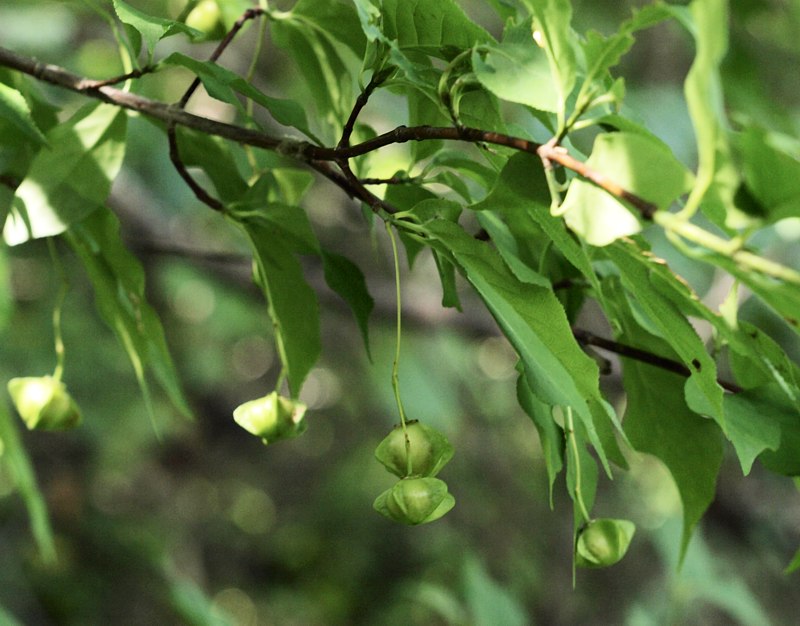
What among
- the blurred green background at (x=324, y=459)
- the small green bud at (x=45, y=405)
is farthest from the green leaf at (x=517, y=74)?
the blurred green background at (x=324, y=459)

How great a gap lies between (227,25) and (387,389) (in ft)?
4.65

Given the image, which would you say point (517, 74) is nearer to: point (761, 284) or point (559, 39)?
point (559, 39)

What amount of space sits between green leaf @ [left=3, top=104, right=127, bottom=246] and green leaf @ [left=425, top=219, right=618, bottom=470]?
24cm

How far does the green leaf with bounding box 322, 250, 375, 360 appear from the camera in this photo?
0.66 metres

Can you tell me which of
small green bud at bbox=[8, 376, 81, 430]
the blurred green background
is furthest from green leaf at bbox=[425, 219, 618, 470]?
the blurred green background

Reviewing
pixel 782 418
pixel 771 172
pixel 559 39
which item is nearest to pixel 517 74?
pixel 559 39

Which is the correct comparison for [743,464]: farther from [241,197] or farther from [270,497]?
[270,497]

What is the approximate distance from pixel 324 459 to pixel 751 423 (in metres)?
2.87

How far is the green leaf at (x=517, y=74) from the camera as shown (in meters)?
0.43

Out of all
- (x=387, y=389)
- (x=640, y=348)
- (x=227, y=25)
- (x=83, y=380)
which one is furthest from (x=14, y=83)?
(x=83, y=380)

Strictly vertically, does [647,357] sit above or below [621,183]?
below

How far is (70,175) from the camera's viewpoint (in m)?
0.62

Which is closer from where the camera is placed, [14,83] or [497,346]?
[14,83]

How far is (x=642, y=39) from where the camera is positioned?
2.41 m
